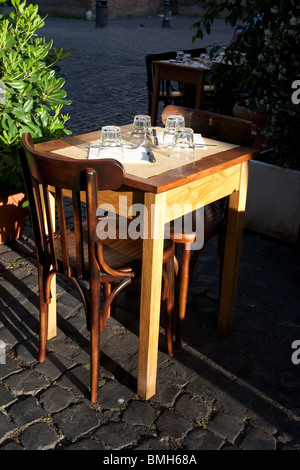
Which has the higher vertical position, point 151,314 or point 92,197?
point 92,197

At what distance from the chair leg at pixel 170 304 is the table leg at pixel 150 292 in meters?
0.31

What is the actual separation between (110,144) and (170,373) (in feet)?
3.91

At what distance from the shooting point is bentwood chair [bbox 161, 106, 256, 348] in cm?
301

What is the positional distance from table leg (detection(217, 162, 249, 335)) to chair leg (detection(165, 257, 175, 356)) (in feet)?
1.19

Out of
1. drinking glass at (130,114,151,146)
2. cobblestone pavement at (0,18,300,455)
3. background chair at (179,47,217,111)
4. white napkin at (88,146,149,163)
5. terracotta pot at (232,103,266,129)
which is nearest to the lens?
cobblestone pavement at (0,18,300,455)

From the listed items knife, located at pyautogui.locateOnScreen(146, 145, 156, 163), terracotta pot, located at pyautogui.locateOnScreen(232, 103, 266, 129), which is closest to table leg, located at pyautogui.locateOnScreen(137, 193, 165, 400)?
knife, located at pyautogui.locateOnScreen(146, 145, 156, 163)

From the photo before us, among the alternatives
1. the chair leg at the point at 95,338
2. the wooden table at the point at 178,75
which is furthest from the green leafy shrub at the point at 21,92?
the wooden table at the point at 178,75

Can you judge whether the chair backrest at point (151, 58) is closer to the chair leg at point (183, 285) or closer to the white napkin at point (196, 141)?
the white napkin at point (196, 141)

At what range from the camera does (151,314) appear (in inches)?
102

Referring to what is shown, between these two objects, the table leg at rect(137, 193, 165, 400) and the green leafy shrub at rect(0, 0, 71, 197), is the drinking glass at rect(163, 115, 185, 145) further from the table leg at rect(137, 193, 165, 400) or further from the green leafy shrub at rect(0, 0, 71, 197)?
the green leafy shrub at rect(0, 0, 71, 197)

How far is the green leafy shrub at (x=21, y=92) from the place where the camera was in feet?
12.0
